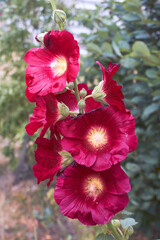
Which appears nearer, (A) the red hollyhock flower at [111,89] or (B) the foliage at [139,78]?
(A) the red hollyhock flower at [111,89]

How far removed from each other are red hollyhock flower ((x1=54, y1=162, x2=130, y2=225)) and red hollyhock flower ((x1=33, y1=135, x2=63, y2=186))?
3 cm

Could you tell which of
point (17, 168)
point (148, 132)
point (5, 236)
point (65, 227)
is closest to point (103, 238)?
point (148, 132)

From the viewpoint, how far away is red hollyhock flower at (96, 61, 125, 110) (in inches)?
20.6

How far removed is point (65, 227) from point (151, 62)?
1.48 m

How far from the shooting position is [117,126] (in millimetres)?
526

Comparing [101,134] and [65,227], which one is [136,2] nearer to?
[101,134]

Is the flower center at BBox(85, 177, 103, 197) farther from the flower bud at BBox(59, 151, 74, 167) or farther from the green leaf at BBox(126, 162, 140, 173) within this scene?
the green leaf at BBox(126, 162, 140, 173)

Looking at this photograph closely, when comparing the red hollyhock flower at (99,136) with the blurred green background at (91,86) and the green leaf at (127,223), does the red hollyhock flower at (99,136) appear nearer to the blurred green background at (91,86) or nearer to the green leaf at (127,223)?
the green leaf at (127,223)

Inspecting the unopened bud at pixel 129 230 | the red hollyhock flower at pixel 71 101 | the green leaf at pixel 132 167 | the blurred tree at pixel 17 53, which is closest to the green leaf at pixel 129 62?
the green leaf at pixel 132 167

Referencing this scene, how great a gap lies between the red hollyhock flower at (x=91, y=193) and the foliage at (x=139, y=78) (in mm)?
696

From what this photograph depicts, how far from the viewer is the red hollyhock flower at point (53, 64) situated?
50cm

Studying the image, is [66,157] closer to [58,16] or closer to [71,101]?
[71,101]

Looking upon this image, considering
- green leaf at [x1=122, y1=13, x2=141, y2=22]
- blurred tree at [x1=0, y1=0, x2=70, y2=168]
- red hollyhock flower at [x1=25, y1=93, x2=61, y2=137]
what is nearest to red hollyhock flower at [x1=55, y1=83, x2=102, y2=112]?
red hollyhock flower at [x1=25, y1=93, x2=61, y2=137]

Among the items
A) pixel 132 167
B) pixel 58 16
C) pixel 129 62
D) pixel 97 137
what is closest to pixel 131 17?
pixel 129 62
